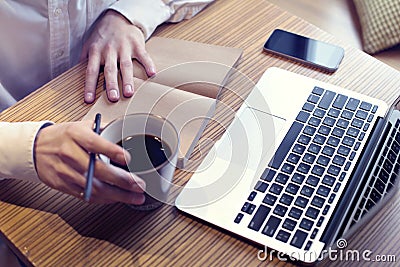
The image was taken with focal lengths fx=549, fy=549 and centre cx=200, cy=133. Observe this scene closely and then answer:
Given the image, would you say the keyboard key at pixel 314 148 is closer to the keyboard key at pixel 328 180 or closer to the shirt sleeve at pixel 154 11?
the keyboard key at pixel 328 180

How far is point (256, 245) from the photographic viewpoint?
647 mm

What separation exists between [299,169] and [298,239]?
103 mm

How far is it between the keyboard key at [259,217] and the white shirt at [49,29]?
382mm

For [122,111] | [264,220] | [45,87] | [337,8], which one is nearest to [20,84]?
[45,87]

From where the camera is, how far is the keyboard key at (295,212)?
2.14ft

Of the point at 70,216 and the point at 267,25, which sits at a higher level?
the point at 267,25

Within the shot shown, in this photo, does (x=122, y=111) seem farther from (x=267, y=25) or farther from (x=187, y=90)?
(x=267, y=25)

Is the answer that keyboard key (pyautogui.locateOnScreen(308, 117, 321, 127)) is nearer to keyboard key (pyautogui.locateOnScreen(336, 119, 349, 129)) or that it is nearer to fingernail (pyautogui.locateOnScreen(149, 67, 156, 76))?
keyboard key (pyautogui.locateOnScreen(336, 119, 349, 129))

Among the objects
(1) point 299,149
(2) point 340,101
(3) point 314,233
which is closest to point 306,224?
(3) point 314,233

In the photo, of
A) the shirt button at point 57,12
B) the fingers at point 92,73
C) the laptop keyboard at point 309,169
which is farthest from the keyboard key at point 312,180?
the shirt button at point 57,12

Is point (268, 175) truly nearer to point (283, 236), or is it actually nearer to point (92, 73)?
point (283, 236)

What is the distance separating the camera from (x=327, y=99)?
2.57 ft

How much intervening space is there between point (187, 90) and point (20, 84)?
1.04ft

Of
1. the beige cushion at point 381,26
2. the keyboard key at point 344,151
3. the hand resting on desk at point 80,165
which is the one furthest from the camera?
the beige cushion at point 381,26
